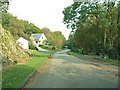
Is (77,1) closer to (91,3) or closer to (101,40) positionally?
(91,3)

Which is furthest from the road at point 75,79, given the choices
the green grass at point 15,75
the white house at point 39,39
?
the white house at point 39,39

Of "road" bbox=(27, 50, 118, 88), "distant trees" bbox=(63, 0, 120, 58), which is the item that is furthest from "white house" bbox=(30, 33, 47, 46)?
"road" bbox=(27, 50, 118, 88)

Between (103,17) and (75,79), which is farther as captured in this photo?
(103,17)

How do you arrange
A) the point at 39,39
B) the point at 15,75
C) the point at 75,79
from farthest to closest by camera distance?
the point at 39,39
the point at 15,75
the point at 75,79

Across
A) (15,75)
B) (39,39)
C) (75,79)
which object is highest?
(39,39)

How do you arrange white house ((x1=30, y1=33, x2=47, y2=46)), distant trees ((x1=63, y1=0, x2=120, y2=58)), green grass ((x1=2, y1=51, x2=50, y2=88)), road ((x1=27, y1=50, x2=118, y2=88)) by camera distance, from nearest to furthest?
green grass ((x1=2, y1=51, x2=50, y2=88))
road ((x1=27, y1=50, x2=118, y2=88))
distant trees ((x1=63, y1=0, x2=120, y2=58))
white house ((x1=30, y1=33, x2=47, y2=46))

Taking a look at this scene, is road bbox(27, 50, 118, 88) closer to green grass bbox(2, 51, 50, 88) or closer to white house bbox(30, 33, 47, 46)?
green grass bbox(2, 51, 50, 88)

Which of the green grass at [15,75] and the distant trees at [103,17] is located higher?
the distant trees at [103,17]

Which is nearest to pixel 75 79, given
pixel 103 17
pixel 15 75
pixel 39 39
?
pixel 15 75

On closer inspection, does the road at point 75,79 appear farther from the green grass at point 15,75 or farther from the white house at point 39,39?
the white house at point 39,39

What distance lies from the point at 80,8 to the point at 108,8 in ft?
15.4

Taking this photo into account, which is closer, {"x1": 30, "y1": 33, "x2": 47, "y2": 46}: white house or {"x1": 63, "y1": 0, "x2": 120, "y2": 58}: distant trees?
{"x1": 63, "y1": 0, "x2": 120, "y2": 58}: distant trees

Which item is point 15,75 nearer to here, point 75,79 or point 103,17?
point 75,79

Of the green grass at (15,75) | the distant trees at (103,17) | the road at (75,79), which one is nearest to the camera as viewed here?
the green grass at (15,75)
